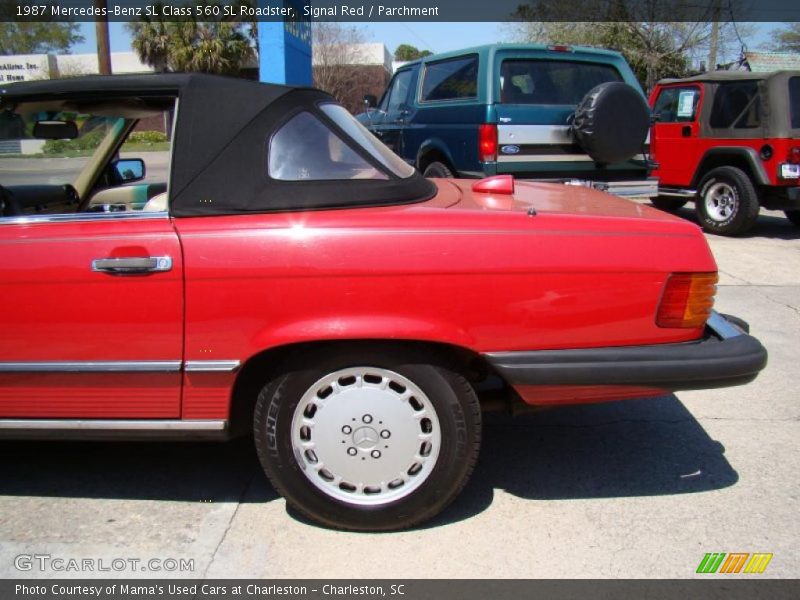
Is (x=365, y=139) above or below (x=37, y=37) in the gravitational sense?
below

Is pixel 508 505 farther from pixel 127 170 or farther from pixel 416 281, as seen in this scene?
pixel 127 170

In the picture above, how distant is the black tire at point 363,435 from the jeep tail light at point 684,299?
771 millimetres

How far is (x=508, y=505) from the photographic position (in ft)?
9.36

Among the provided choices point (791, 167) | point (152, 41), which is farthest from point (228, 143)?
point (152, 41)

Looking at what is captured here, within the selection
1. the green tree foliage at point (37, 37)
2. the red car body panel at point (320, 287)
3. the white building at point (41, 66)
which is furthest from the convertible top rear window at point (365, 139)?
the green tree foliage at point (37, 37)

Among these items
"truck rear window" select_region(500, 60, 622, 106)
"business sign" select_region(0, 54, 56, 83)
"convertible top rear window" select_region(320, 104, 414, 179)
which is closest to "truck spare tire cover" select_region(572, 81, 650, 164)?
"truck rear window" select_region(500, 60, 622, 106)

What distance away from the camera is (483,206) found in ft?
8.93

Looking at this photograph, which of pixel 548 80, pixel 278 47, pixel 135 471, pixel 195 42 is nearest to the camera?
pixel 135 471

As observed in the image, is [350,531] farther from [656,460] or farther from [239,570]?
[656,460]

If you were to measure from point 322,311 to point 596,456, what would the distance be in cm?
165

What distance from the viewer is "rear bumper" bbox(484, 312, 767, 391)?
2.45 metres

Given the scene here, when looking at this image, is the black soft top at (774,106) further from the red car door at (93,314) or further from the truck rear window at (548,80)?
the red car door at (93,314)

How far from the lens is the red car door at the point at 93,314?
2445 millimetres

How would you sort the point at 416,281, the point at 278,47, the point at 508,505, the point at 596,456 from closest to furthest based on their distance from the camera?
the point at 416,281, the point at 508,505, the point at 596,456, the point at 278,47
